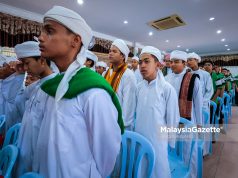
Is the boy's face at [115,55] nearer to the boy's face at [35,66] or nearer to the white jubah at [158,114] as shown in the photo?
the white jubah at [158,114]

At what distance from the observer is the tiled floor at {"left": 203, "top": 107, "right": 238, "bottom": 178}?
2500mm

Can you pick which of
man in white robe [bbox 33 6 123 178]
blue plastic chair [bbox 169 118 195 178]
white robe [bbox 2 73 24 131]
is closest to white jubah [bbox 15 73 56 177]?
man in white robe [bbox 33 6 123 178]

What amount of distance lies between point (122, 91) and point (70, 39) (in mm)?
1450

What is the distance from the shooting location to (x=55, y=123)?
2.95 feet

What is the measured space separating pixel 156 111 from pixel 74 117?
39.1 inches

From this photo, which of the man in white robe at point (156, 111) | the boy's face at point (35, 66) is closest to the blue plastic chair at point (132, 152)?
the man in white robe at point (156, 111)

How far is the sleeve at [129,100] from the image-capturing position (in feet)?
6.81

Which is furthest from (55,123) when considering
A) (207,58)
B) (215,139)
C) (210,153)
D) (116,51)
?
(207,58)

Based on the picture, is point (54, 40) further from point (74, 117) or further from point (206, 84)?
point (206, 84)

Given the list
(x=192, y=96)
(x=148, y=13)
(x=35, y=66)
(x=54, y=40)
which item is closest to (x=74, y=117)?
(x=54, y=40)

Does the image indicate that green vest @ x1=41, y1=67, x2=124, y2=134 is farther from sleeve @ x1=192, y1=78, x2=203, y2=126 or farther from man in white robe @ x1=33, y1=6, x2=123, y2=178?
sleeve @ x1=192, y1=78, x2=203, y2=126

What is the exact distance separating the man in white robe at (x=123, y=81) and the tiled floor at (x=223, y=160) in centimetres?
145

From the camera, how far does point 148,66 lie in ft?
6.14

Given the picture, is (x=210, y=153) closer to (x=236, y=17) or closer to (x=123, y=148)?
(x=123, y=148)
